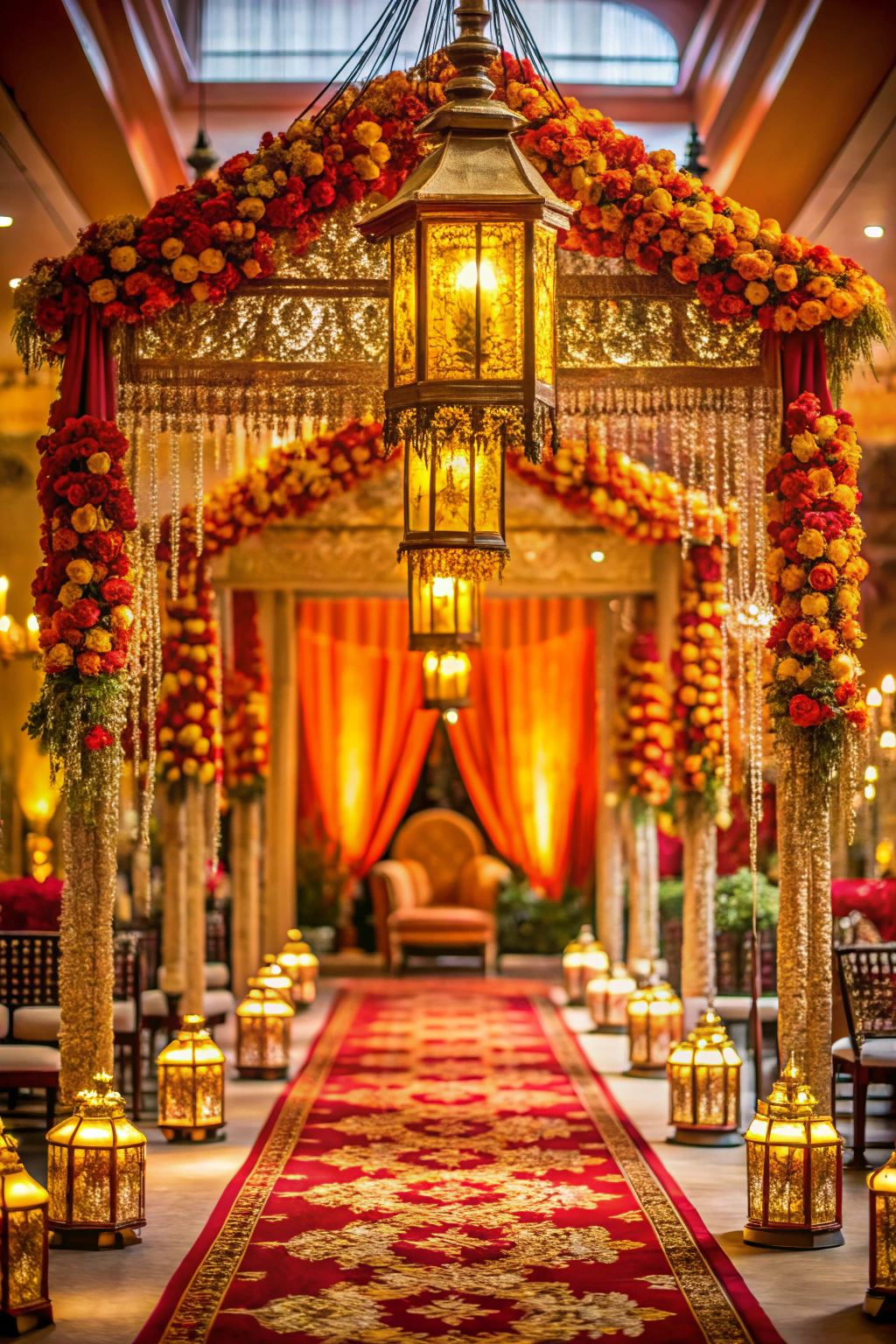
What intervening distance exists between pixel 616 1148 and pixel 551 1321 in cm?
309

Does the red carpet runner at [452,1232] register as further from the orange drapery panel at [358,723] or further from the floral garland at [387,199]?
the orange drapery panel at [358,723]

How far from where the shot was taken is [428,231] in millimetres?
5305

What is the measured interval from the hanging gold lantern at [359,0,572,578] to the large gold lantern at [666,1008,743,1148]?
12.1ft

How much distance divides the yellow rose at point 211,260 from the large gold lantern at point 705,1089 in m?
4.11

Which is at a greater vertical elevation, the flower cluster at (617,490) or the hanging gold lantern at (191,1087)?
the flower cluster at (617,490)

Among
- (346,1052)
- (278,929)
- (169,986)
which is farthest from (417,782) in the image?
(169,986)

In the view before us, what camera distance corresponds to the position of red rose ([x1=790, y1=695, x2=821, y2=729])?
22.9ft

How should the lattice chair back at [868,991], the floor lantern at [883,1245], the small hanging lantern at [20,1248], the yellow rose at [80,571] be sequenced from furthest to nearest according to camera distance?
1. the lattice chair back at [868,991]
2. the yellow rose at [80,571]
3. the floor lantern at [883,1245]
4. the small hanging lantern at [20,1248]

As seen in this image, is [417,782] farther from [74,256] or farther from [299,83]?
[74,256]

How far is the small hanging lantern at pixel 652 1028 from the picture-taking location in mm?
10406

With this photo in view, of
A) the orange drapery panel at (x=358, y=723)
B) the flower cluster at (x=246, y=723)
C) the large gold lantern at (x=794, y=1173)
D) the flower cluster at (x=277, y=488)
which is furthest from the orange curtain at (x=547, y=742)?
the large gold lantern at (x=794, y=1173)

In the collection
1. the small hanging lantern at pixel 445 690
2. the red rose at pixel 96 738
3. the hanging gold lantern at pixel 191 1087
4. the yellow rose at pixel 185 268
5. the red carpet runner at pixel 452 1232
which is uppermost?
the yellow rose at pixel 185 268

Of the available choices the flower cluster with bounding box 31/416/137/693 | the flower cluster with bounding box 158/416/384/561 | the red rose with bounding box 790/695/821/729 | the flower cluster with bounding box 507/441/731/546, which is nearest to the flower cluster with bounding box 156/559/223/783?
the flower cluster with bounding box 158/416/384/561

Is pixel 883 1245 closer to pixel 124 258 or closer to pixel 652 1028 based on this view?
pixel 124 258
